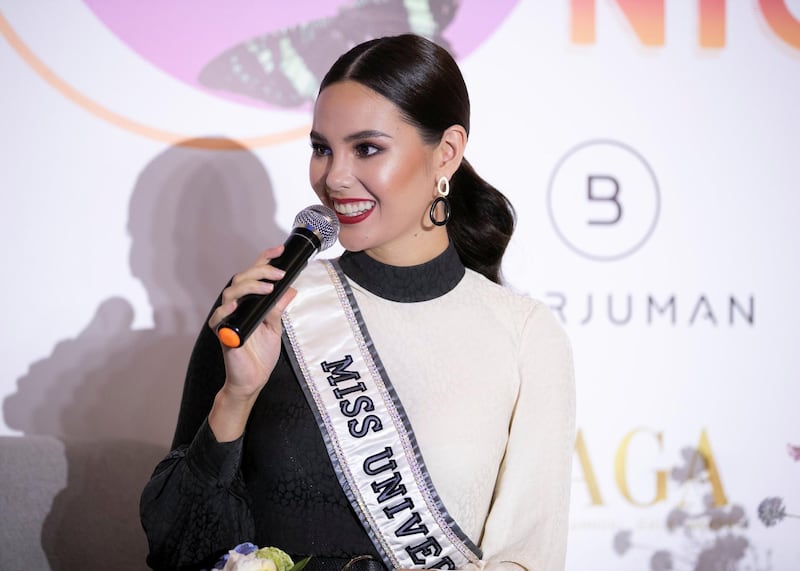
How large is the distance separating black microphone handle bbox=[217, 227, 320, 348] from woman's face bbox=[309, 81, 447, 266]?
23cm

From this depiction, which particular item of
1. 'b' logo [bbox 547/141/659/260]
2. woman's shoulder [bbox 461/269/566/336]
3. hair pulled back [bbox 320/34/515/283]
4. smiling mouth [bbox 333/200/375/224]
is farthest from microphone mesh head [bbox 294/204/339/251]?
'b' logo [bbox 547/141/659/260]

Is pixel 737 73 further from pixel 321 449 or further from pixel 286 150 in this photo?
pixel 321 449

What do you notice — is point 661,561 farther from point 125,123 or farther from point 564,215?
point 125,123

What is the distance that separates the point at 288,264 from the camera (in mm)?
1149

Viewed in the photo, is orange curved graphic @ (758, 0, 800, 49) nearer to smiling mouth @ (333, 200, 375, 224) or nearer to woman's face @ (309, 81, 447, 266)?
woman's face @ (309, 81, 447, 266)

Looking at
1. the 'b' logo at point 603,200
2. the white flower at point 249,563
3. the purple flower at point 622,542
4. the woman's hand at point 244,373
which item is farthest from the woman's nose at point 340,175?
the purple flower at point 622,542

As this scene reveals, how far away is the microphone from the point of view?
3.47 ft

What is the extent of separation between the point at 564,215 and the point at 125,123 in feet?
3.38

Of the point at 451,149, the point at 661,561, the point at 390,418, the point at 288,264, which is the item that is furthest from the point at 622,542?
the point at 288,264

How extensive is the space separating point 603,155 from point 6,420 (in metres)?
1.49

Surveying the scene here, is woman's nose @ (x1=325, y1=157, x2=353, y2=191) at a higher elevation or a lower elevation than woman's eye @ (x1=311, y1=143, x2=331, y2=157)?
lower

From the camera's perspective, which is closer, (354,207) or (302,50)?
(354,207)

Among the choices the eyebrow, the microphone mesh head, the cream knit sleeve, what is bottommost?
the cream knit sleeve

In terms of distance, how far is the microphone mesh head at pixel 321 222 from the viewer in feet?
4.08
